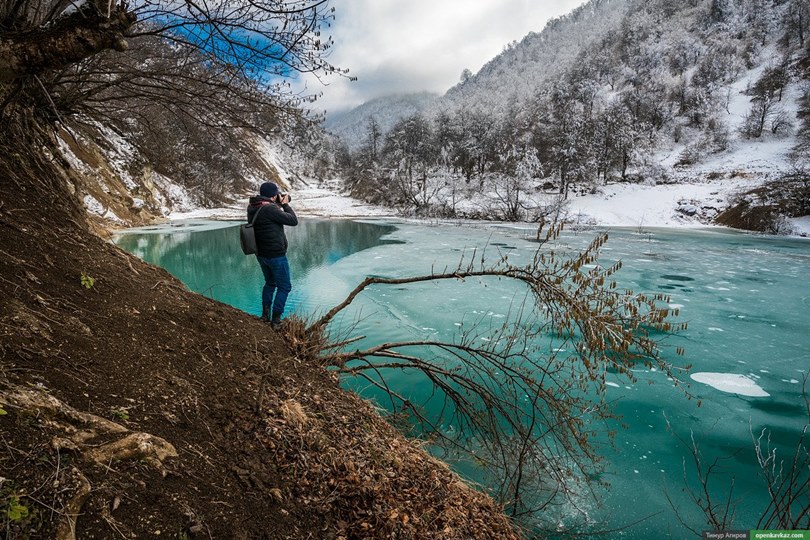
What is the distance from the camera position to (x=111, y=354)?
2332mm

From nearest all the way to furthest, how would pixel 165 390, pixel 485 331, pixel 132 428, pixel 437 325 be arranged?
pixel 132 428 → pixel 165 390 → pixel 485 331 → pixel 437 325

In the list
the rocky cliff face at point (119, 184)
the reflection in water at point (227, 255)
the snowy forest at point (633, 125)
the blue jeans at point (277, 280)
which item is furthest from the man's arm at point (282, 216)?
the snowy forest at point (633, 125)

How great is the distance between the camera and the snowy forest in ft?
127

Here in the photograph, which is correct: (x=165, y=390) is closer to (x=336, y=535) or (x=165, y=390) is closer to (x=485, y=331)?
(x=336, y=535)

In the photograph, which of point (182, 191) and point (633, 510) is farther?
point (182, 191)

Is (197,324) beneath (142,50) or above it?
beneath

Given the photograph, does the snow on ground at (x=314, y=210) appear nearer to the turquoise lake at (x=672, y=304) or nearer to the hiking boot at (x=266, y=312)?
the turquoise lake at (x=672, y=304)

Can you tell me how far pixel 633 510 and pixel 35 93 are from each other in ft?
23.0

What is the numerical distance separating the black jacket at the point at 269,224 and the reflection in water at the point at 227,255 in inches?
162

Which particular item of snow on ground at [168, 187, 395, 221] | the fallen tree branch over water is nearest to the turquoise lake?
the fallen tree branch over water

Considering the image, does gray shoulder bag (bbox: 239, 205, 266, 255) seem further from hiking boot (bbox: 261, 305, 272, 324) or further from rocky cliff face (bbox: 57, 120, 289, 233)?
rocky cliff face (bbox: 57, 120, 289, 233)

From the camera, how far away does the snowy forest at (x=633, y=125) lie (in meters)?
38.8

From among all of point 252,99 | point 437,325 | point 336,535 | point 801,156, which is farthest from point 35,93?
point 801,156

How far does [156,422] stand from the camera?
2014 mm
